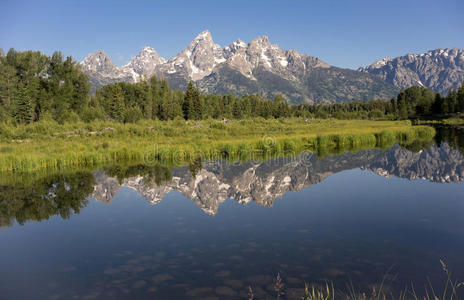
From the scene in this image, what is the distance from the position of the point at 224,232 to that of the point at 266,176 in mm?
9836

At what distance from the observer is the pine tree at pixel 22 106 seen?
5228 centimetres

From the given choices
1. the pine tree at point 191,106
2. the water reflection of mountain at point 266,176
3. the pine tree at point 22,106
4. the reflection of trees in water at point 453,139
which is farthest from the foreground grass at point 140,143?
the pine tree at point 191,106

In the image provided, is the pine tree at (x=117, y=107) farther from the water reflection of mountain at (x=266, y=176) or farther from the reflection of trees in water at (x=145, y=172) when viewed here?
the water reflection of mountain at (x=266, y=176)

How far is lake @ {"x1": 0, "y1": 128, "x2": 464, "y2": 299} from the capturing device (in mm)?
7957

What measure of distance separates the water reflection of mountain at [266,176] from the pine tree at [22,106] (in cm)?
4020

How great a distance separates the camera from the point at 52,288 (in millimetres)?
7938

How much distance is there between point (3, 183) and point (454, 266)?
76.0 feet

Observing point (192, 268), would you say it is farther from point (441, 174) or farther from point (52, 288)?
point (441, 174)

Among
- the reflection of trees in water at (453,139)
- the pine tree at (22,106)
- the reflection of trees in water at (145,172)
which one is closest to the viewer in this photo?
the reflection of trees in water at (145,172)

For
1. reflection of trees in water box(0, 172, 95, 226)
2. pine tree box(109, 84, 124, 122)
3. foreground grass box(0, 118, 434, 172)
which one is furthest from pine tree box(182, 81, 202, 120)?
reflection of trees in water box(0, 172, 95, 226)

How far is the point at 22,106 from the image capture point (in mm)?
53281

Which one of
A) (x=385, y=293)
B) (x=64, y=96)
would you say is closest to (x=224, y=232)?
(x=385, y=293)

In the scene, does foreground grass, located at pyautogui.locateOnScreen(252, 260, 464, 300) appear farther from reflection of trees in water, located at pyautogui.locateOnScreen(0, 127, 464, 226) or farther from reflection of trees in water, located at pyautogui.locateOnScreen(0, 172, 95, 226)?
reflection of trees in water, located at pyautogui.locateOnScreen(0, 172, 95, 226)

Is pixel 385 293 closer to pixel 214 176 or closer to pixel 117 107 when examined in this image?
pixel 214 176
